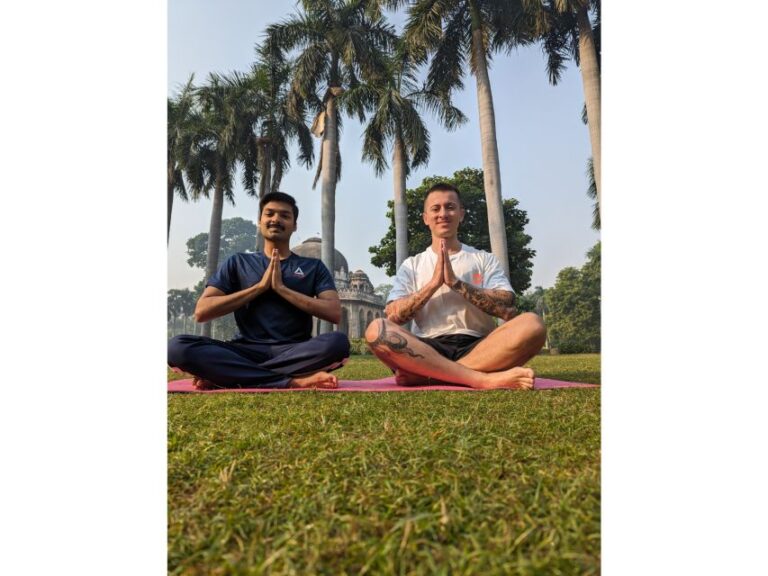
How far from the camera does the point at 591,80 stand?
1.68 meters

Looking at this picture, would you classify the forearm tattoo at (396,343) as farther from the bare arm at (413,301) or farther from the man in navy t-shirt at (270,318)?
the man in navy t-shirt at (270,318)

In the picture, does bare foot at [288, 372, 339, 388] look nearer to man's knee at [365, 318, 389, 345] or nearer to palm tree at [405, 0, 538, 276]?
man's knee at [365, 318, 389, 345]

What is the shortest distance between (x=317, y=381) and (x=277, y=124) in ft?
17.7

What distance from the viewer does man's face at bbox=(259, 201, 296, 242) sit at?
326 centimetres

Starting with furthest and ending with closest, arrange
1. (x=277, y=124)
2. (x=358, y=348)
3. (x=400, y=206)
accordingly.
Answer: (x=277, y=124) → (x=358, y=348) → (x=400, y=206)

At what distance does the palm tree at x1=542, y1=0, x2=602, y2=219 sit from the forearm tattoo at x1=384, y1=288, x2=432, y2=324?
141 cm

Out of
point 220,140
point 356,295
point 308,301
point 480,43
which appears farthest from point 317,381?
point 356,295

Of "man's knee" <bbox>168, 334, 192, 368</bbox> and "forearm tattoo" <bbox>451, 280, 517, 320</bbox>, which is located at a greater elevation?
"forearm tattoo" <bbox>451, 280, 517, 320</bbox>

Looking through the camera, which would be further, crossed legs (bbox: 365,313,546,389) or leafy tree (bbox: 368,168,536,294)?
leafy tree (bbox: 368,168,536,294)

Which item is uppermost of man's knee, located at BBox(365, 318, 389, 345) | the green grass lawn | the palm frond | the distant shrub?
the palm frond

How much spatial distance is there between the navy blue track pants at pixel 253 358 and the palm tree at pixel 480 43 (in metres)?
1.37

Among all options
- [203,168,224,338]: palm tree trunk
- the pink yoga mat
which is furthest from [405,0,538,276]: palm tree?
[203,168,224,338]: palm tree trunk

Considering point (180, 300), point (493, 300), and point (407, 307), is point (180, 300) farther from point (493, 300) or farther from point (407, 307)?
point (493, 300)
